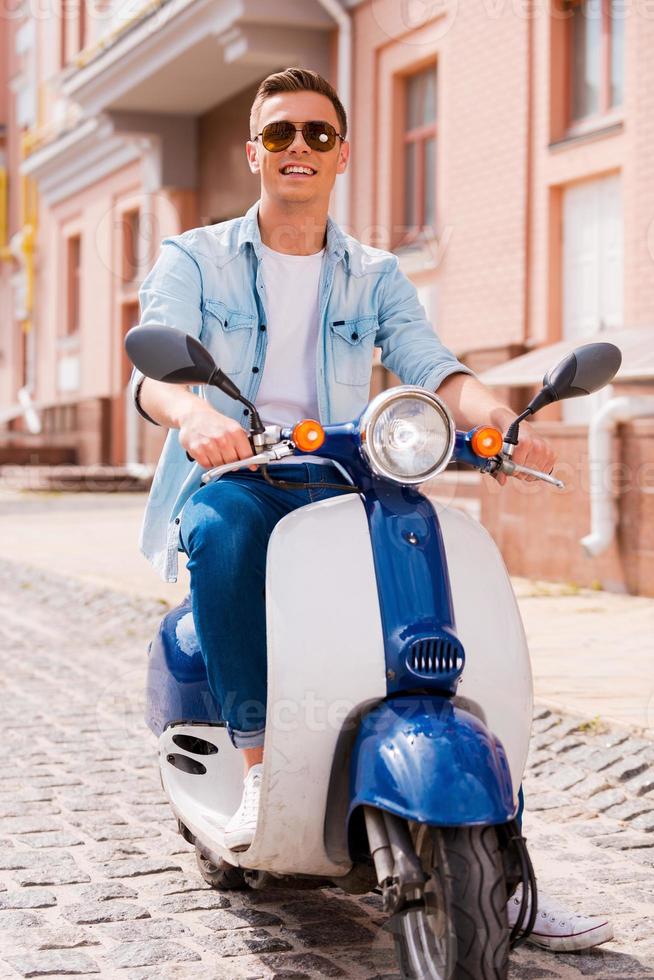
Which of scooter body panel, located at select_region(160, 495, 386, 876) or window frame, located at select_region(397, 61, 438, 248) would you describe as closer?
scooter body panel, located at select_region(160, 495, 386, 876)

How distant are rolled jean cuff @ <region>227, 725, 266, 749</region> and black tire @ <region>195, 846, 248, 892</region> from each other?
61 centimetres

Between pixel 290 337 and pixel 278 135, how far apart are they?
0.45 metres

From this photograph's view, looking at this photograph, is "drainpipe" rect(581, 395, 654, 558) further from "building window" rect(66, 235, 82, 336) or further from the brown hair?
"building window" rect(66, 235, 82, 336)

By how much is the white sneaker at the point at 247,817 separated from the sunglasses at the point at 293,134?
53.1 inches

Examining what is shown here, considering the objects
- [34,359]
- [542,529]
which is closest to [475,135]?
[542,529]

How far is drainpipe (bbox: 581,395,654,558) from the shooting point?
27.4ft

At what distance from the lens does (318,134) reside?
320 cm

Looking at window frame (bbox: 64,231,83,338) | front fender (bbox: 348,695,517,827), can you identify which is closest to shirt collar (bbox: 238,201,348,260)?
front fender (bbox: 348,695,517,827)

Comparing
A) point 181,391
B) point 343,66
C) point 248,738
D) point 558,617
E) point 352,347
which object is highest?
point 343,66

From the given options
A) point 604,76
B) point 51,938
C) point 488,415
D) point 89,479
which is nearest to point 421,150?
point 604,76

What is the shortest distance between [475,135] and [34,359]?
1553 centimetres

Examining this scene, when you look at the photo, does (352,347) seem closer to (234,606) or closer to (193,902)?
(234,606)

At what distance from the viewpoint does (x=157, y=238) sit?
71.2ft

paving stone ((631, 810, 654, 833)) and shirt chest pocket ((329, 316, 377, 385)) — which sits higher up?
shirt chest pocket ((329, 316, 377, 385))
